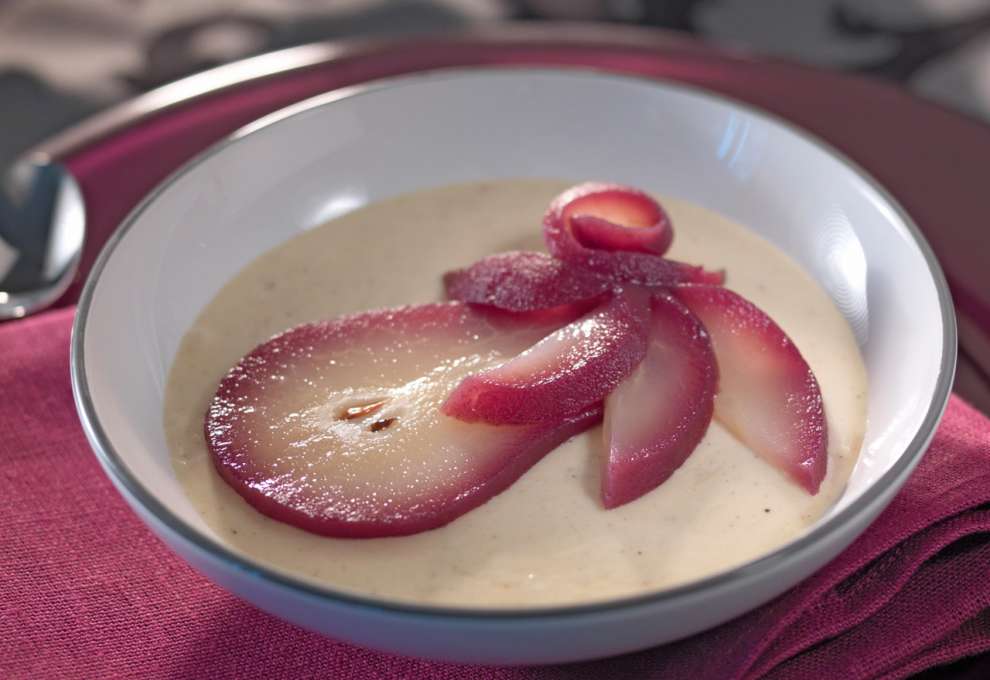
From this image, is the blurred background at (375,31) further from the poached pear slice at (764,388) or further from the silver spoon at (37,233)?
the poached pear slice at (764,388)

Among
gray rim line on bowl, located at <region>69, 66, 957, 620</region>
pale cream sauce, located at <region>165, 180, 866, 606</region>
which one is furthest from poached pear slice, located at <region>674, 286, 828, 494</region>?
gray rim line on bowl, located at <region>69, 66, 957, 620</region>

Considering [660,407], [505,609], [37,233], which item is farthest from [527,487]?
[37,233]

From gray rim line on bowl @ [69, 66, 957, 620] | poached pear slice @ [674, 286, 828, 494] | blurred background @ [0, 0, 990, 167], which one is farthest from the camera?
blurred background @ [0, 0, 990, 167]

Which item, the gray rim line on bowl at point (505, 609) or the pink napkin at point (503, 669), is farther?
the pink napkin at point (503, 669)

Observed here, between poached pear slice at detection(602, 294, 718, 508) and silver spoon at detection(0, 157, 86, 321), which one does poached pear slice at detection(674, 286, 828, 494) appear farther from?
silver spoon at detection(0, 157, 86, 321)

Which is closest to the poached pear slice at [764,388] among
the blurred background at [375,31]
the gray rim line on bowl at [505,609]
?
the gray rim line on bowl at [505,609]

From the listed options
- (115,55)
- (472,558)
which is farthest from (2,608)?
(115,55)

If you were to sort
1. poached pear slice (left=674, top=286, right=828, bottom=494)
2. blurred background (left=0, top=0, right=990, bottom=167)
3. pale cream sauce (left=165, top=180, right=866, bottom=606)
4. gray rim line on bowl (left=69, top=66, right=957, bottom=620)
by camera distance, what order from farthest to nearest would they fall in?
blurred background (left=0, top=0, right=990, bottom=167)
poached pear slice (left=674, top=286, right=828, bottom=494)
pale cream sauce (left=165, top=180, right=866, bottom=606)
gray rim line on bowl (left=69, top=66, right=957, bottom=620)
